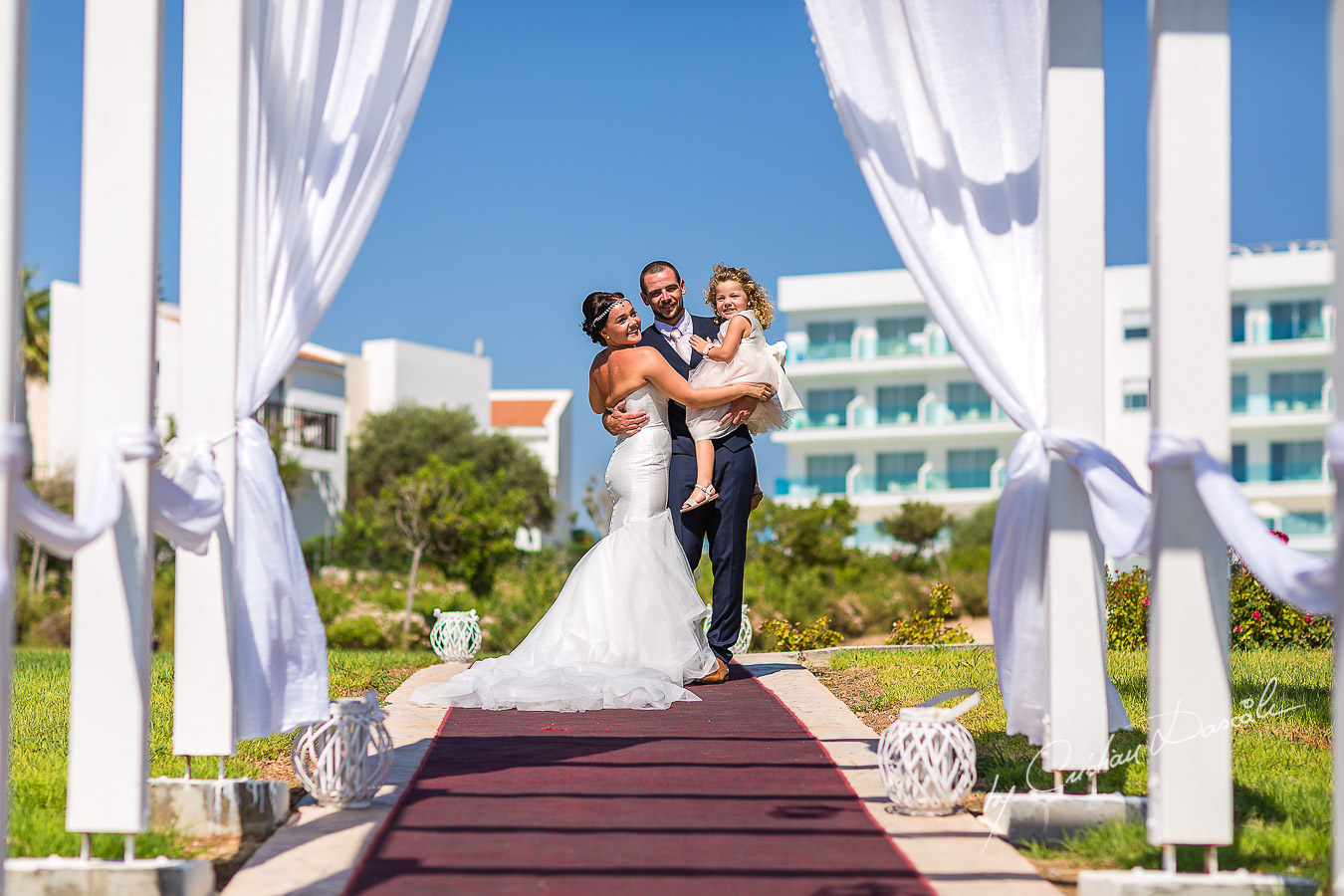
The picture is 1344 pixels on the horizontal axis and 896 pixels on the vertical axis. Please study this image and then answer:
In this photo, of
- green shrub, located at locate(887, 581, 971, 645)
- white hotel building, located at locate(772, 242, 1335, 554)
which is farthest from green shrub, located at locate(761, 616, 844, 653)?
white hotel building, located at locate(772, 242, 1335, 554)

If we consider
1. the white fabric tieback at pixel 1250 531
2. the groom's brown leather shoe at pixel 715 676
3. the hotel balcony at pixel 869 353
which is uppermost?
the hotel balcony at pixel 869 353

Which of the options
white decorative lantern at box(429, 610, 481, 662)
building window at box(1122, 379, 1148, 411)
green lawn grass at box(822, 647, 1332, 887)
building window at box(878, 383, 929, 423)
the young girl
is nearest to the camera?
green lawn grass at box(822, 647, 1332, 887)

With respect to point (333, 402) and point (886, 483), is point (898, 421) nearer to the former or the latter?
point (886, 483)

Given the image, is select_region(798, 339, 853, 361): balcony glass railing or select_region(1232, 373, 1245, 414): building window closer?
select_region(1232, 373, 1245, 414): building window

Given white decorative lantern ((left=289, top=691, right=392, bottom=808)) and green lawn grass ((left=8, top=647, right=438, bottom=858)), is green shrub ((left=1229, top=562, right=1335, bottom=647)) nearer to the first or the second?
green lawn grass ((left=8, top=647, right=438, bottom=858))

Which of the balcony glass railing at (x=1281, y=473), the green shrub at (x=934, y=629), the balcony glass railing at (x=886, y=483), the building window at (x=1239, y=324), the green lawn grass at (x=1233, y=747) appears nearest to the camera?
the green lawn grass at (x=1233, y=747)

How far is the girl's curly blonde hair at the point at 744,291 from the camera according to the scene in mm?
6844

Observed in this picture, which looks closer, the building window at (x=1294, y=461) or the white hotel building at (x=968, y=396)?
the building window at (x=1294, y=461)

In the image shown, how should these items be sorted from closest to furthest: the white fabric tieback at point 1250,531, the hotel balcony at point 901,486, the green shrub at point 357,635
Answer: the white fabric tieback at point 1250,531 < the green shrub at point 357,635 < the hotel balcony at point 901,486

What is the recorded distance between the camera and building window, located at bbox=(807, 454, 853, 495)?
157ft

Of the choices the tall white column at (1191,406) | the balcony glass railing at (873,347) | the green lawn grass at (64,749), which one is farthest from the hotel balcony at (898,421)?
the tall white column at (1191,406)

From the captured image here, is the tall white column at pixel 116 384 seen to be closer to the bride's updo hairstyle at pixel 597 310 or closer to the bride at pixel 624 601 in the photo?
the bride at pixel 624 601

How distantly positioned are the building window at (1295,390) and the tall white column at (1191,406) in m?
44.6

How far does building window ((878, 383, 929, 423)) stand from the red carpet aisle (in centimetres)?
4311
